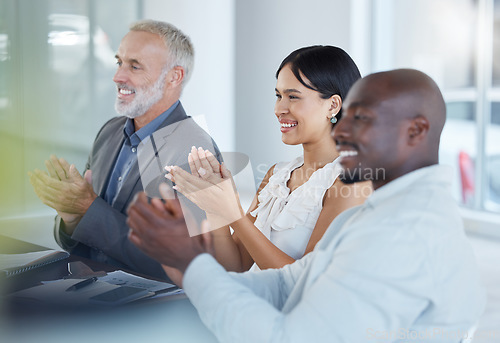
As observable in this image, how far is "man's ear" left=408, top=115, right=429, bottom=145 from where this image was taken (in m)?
0.85

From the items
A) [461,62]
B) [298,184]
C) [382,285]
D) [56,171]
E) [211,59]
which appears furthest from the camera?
[211,59]

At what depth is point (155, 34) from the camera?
6.12ft

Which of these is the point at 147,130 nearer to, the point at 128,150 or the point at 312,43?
the point at 128,150

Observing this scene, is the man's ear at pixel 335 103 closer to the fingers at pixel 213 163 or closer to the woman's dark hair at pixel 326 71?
the woman's dark hair at pixel 326 71

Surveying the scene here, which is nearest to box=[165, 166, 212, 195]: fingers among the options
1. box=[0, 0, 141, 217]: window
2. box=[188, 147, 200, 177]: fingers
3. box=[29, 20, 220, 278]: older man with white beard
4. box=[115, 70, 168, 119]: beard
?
box=[188, 147, 200, 177]: fingers

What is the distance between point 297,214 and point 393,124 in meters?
0.70

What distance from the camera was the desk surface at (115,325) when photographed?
101 cm

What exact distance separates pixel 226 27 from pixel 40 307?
5.09 m

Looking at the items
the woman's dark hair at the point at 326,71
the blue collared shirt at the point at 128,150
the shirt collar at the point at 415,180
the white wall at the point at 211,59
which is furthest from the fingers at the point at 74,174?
the white wall at the point at 211,59

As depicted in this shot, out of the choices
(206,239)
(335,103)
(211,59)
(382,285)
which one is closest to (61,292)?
(206,239)

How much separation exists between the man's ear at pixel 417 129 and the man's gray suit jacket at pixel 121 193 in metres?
0.66

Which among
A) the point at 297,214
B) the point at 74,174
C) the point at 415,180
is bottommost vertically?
the point at 297,214

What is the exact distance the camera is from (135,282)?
1.27 metres

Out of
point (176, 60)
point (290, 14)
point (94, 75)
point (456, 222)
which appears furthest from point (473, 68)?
point (456, 222)
